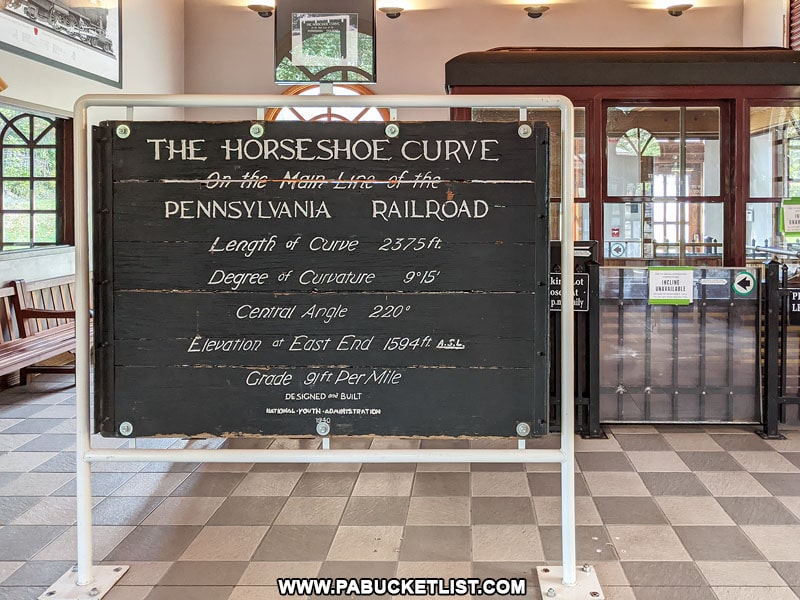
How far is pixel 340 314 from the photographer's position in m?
2.32

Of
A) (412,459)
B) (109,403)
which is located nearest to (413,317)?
(412,459)

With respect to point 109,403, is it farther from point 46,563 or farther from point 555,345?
point 555,345

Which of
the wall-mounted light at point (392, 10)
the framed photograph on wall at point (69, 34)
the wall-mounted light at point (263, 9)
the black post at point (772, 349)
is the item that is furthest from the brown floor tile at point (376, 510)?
the wall-mounted light at point (263, 9)

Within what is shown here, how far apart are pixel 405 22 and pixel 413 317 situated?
692 centimetres

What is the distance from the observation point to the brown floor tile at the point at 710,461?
3.61 metres

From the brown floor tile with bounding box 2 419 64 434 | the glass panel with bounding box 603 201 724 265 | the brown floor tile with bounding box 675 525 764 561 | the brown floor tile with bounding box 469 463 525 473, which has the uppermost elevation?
the glass panel with bounding box 603 201 724 265

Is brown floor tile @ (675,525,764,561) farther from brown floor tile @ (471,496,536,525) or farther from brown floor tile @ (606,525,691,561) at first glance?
brown floor tile @ (471,496,536,525)

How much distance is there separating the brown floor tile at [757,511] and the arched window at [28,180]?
542 cm

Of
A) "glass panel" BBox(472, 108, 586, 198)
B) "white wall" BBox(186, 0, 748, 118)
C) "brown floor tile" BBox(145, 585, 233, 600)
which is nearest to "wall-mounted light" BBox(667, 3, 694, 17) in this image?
"white wall" BBox(186, 0, 748, 118)

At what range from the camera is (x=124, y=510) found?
3129 millimetres

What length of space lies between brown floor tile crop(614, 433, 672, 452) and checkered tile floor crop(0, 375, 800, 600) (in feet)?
0.06

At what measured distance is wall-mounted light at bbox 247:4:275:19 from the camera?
8500 millimetres

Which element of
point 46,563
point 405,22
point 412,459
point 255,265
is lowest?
point 46,563

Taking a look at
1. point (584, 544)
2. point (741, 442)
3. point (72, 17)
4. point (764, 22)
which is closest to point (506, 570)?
point (584, 544)
